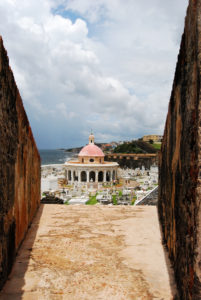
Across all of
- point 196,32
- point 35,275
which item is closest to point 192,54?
point 196,32

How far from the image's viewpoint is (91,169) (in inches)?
1233

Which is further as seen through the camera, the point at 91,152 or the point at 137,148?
the point at 137,148

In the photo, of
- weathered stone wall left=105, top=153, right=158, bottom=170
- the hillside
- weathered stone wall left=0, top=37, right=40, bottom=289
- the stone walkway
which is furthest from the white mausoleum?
the hillside

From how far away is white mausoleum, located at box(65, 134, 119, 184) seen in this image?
31.3m

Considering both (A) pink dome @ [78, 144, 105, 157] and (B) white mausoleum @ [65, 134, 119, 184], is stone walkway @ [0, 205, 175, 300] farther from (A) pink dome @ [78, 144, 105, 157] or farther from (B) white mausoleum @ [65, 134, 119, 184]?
(A) pink dome @ [78, 144, 105, 157]

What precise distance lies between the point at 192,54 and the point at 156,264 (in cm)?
161

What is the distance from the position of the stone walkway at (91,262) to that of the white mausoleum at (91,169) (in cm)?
2774

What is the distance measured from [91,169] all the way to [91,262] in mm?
29142

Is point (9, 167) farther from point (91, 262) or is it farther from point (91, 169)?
point (91, 169)

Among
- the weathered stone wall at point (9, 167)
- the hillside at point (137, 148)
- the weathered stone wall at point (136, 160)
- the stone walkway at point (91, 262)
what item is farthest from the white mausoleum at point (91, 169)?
the hillside at point (137, 148)

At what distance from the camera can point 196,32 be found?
4.20 feet

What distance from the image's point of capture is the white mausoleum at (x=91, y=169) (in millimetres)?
31281

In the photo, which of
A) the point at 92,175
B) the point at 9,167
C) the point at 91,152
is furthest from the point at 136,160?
the point at 9,167

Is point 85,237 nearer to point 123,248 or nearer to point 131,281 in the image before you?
point 123,248
